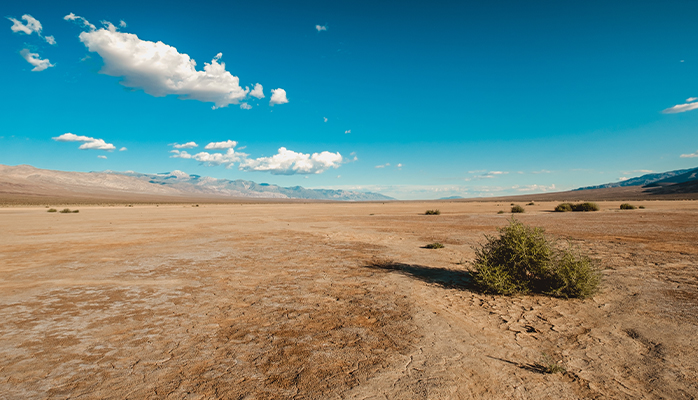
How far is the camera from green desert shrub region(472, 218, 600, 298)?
264 inches

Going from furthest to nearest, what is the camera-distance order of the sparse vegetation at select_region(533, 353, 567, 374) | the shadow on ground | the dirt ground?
1. the shadow on ground
2. the sparse vegetation at select_region(533, 353, 567, 374)
3. the dirt ground

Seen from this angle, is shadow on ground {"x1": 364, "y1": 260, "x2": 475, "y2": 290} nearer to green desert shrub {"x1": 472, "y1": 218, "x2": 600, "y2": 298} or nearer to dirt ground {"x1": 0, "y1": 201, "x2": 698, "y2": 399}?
dirt ground {"x1": 0, "y1": 201, "x2": 698, "y2": 399}

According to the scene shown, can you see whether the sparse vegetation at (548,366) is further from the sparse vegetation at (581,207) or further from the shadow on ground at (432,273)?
the sparse vegetation at (581,207)

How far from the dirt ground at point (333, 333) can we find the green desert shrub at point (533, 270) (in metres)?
0.30

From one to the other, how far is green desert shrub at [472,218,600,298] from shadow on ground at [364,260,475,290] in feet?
2.22

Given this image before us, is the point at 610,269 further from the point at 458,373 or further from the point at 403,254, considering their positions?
the point at 458,373

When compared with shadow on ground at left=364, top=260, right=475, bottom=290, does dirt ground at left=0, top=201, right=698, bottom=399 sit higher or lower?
higher

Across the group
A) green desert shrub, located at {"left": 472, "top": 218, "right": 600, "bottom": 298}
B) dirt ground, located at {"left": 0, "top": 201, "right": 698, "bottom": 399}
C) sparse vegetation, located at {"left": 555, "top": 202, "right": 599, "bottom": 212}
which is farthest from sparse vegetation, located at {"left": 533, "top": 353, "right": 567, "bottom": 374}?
sparse vegetation, located at {"left": 555, "top": 202, "right": 599, "bottom": 212}

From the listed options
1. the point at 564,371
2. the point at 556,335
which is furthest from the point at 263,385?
the point at 556,335

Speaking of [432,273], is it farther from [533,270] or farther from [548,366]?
[548,366]

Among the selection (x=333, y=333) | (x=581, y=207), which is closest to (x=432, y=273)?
(x=333, y=333)

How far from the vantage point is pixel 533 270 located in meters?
7.09

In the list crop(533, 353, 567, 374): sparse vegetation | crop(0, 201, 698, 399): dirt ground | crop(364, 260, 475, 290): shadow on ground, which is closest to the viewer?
crop(0, 201, 698, 399): dirt ground

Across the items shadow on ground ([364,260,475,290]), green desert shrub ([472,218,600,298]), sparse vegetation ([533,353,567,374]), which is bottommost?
shadow on ground ([364,260,475,290])
